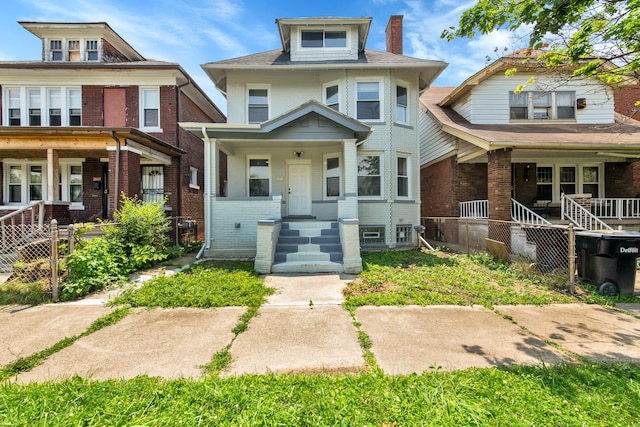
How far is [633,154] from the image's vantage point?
984cm

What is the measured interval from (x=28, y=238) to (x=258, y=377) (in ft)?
28.5

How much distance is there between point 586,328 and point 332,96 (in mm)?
9930

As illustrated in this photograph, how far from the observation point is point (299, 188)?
35.7 feet

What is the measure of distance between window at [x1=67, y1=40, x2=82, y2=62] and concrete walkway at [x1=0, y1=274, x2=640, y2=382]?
12.9 metres

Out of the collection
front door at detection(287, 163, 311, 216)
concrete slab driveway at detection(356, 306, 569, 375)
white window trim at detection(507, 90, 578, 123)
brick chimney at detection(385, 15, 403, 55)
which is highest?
brick chimney at detection(385, 15, 403, 55)

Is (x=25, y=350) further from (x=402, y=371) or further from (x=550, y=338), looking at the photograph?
(x=550, y=338)

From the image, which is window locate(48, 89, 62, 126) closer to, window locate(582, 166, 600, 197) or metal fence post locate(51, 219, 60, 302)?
metal fence post locate(51, 219, 60, 302)

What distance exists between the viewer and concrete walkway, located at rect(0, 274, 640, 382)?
2.99m

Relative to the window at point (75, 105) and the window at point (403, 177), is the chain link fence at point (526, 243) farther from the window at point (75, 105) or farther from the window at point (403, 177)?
the window at point (75, 105)

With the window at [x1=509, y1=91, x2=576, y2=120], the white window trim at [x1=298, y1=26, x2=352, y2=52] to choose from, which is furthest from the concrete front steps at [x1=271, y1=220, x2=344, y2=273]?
the window at [x1=509, y1=91, x2=576, y2=120]

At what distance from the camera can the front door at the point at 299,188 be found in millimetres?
10859

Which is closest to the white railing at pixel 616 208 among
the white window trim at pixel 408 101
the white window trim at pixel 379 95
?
the white window trim at pixel 408 101

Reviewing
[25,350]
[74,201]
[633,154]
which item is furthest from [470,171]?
[74,201]

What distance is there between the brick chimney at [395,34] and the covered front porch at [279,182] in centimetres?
756
